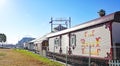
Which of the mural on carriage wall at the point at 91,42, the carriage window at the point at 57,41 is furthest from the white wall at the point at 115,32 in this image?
the carriage window at the point at 57,41

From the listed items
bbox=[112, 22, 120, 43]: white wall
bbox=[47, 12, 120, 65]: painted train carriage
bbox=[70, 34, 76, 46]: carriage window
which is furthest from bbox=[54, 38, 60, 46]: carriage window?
bbox=[112, 22, 120, 43]: white wall

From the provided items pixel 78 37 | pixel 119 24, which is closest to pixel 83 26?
pixel 78 37

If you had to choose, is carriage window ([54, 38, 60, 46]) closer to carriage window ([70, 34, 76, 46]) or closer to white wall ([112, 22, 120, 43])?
carriage window ([70, 34, 76, 46])

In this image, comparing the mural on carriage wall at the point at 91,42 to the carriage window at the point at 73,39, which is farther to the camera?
the carriage window at the point at 73,39

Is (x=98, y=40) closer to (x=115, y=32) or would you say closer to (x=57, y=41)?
(x=115, y=32)

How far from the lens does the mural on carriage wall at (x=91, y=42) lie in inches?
559

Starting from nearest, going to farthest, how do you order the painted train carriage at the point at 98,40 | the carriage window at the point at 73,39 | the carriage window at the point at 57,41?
the painted train carriage at the point at 98,40, the carriage window at the point at 73,39, the carriage window at the point at 57,41

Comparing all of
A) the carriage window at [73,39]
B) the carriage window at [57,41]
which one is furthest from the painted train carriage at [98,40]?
the carriage window at [57,41]

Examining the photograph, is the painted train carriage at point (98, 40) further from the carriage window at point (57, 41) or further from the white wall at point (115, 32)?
the carriage window at point (57, 41)

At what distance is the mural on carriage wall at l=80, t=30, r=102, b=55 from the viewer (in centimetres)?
1419

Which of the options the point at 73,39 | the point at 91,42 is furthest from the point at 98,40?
the point at 73,39

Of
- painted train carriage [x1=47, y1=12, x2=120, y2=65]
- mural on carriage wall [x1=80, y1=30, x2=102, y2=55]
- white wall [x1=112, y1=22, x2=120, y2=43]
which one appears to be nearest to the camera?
painted train carriage [x1=47, y1=12, x2=120, y2=65]

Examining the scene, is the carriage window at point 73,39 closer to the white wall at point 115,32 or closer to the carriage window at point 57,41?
the carriage window at point 57,41

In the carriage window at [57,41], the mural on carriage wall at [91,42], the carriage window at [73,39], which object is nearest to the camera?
the mural on carriage wall at [91,42]
